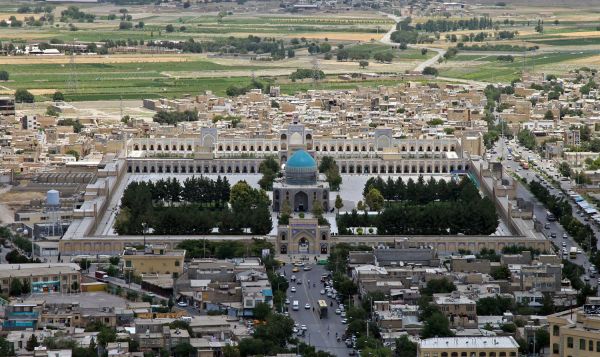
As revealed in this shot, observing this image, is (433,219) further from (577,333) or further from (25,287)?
(577,333)

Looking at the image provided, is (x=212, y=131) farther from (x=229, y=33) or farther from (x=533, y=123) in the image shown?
(x=229, y=33)

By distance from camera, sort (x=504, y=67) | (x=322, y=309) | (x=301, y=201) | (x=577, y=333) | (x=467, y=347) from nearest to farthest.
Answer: (x=577, y=333) < (x=467, y=347) < (x=322, y=309) < (x=301, y=201) < (x=504, y=67)

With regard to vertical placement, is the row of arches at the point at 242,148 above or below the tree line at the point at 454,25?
above

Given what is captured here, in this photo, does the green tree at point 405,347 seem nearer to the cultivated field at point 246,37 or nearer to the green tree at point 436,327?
the green tree at point 436,327

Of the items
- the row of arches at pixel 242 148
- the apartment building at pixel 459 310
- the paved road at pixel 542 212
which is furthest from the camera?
the row of arches at pixel 242 148

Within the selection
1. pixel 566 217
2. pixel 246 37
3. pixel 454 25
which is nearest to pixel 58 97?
pixel 566 217

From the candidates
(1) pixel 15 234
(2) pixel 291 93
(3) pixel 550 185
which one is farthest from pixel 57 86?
(1) pixel 15 234

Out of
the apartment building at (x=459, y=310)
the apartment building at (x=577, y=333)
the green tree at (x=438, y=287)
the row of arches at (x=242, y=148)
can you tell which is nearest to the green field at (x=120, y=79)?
the row of arches at (x=242, y=148)
